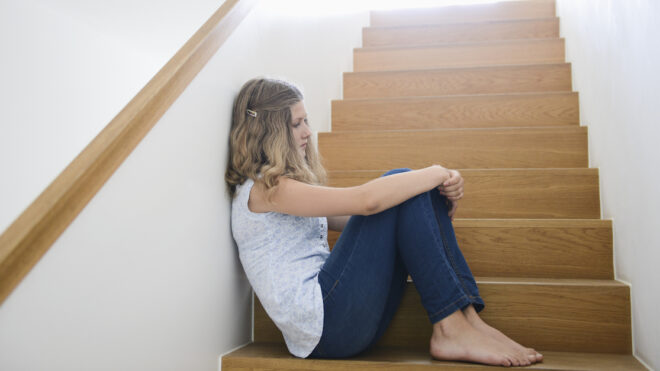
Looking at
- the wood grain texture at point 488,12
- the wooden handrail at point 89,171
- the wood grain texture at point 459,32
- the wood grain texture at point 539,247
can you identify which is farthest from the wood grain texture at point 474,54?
the wooden handrail at point 89,171

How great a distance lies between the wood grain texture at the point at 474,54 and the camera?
2.57 m

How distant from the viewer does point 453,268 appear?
1220 millimetres

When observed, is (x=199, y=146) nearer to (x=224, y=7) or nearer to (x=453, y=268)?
(x=224, y=7)

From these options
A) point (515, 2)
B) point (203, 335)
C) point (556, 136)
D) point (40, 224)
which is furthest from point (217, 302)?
point (515, 2)

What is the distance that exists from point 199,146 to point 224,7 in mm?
386

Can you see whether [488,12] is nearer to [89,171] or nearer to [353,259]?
[353,259]

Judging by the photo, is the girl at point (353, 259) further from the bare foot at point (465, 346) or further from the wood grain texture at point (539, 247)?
the wood grain texture at point (539, 247)

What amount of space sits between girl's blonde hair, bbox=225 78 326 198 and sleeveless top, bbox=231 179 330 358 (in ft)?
0.15

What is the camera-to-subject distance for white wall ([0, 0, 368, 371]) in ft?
2.41

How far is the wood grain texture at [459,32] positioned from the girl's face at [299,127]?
166cm

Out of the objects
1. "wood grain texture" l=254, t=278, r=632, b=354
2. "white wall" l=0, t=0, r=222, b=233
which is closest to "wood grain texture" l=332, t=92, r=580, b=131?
"white wall" l=0, t=0, r=222, b=233

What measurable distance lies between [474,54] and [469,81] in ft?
1.06

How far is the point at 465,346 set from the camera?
114cm

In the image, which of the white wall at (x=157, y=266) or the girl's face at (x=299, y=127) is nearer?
the white wall at (x=157, y=266)
